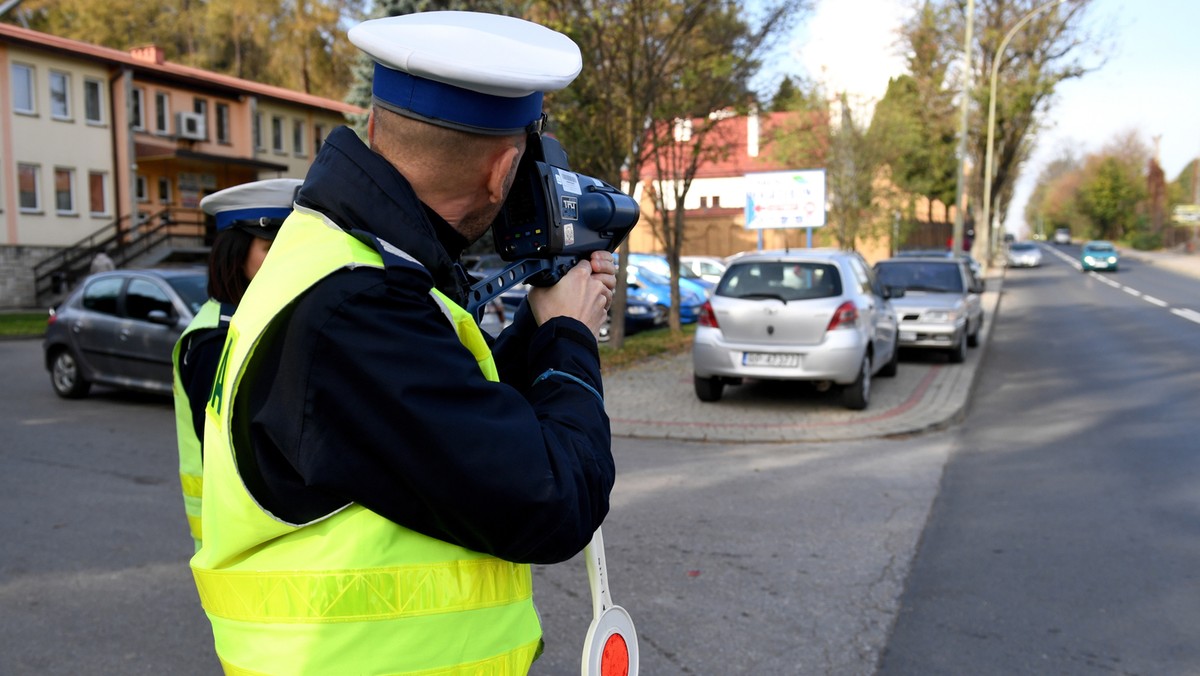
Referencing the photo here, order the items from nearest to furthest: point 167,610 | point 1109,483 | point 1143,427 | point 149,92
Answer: point 167,610 < point 1109,483 < point 1143,427 < point 149,92

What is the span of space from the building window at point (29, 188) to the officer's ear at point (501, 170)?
106ft

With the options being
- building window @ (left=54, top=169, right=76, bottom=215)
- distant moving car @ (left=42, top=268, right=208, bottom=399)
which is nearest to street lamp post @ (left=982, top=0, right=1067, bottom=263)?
distant moving car @ (left=42, top=268, right=208, bottom=399)

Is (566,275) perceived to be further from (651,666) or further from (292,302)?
(651,666)

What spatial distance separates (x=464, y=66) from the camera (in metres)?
1.27

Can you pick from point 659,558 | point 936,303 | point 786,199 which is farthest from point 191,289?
point 786,199

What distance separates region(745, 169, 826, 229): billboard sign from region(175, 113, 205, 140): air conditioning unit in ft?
76.5

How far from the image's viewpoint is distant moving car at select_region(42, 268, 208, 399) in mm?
9992

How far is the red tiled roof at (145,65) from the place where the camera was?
90.3 feet

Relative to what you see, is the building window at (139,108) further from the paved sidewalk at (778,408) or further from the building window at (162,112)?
the paved sidewalk at (778,408)

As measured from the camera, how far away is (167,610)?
14.6 feet

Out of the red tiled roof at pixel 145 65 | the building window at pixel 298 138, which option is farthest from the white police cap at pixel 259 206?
the building window at pixel 298 138

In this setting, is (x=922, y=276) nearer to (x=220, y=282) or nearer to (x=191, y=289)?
(x=191, y=289)

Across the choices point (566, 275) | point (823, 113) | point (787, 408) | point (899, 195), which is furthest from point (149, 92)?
point (566, 275)

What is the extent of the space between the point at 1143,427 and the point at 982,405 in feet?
Result: 6.08
